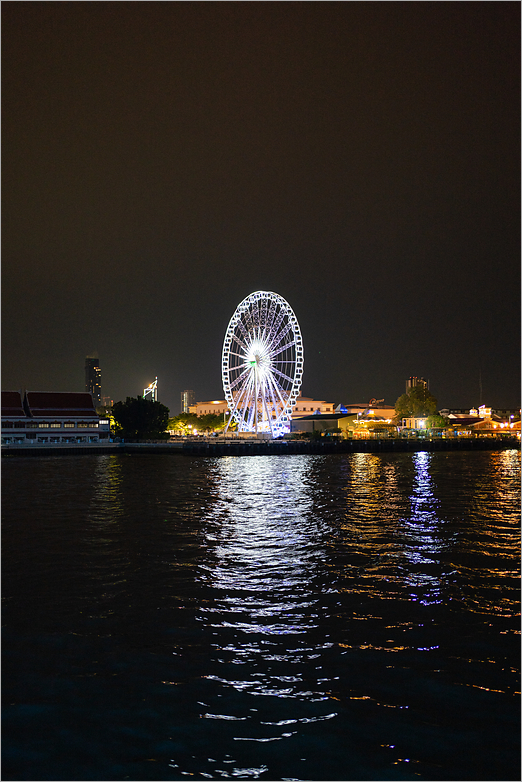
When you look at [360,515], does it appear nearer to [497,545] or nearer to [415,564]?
[497,545]

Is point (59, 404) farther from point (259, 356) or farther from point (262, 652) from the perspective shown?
point (262, 652)

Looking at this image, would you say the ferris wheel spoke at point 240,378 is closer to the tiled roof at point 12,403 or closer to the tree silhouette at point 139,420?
the tree silhouette at point 139,420

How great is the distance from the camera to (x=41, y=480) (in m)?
44.0

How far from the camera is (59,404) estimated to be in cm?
9125

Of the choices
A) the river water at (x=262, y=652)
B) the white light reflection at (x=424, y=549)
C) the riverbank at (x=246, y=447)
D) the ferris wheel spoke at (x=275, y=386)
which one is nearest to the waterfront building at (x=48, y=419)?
the riverbank at (x=246, y=447)

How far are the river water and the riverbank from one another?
54.9 m

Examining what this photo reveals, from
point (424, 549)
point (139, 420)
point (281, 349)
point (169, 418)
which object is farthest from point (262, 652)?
point (169, 418)

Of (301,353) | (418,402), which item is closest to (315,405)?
(418,402)

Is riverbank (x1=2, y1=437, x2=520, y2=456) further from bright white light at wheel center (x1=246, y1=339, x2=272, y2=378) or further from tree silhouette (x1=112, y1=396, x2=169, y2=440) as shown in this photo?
bright white light at wheel center (x1=246, y1=339, x2=272, y2=378)

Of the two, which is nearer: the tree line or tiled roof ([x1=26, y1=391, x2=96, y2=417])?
tiled roof ([x1=26, y1=391, x2=96, y2=417])

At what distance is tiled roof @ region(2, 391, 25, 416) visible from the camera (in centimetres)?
8781

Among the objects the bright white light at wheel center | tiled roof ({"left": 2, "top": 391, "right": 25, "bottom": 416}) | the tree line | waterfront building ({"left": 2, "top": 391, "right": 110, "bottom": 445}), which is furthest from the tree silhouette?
the bright white light at wheel center

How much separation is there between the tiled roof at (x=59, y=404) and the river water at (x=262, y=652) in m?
71.4

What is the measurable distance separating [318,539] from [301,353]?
53712 millimetres
